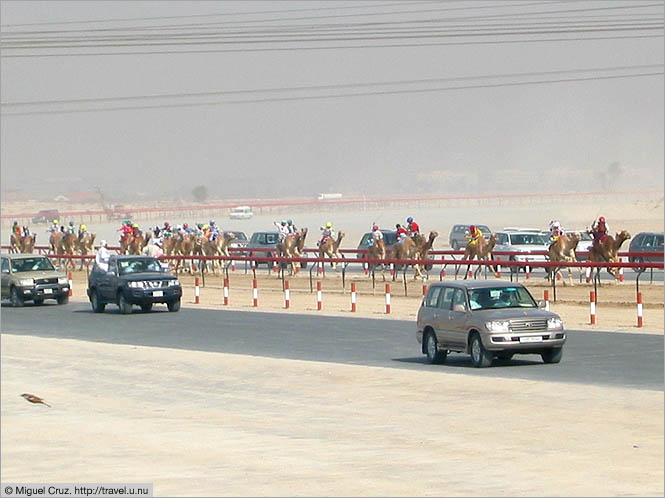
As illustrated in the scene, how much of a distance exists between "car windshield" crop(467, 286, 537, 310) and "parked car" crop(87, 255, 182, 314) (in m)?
15.0

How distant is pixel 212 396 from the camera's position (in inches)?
798

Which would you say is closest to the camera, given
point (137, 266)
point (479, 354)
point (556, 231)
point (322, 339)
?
point (479, 354)

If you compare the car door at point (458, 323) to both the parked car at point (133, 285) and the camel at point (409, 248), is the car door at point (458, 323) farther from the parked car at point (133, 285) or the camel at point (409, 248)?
the camel at point (409, 248)

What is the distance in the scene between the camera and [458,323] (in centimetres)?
2344

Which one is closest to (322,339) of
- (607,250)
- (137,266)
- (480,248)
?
(137,266)

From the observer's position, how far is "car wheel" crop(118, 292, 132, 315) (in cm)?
3697

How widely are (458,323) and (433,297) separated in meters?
1.40

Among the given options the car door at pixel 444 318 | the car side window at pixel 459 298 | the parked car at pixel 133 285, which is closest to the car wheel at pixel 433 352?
the car door at pixel 444 318

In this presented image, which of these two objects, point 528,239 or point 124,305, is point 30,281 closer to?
point 124,305

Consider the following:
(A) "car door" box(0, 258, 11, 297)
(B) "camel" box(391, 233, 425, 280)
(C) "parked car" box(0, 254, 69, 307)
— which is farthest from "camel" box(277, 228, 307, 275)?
(A) "car door" box(0, 258, 11, 297)

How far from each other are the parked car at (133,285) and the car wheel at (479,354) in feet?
50.9

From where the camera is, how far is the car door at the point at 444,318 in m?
Answer: 23.8

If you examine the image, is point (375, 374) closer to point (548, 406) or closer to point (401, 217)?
point (548, 406)

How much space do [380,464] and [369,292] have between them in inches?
1214
